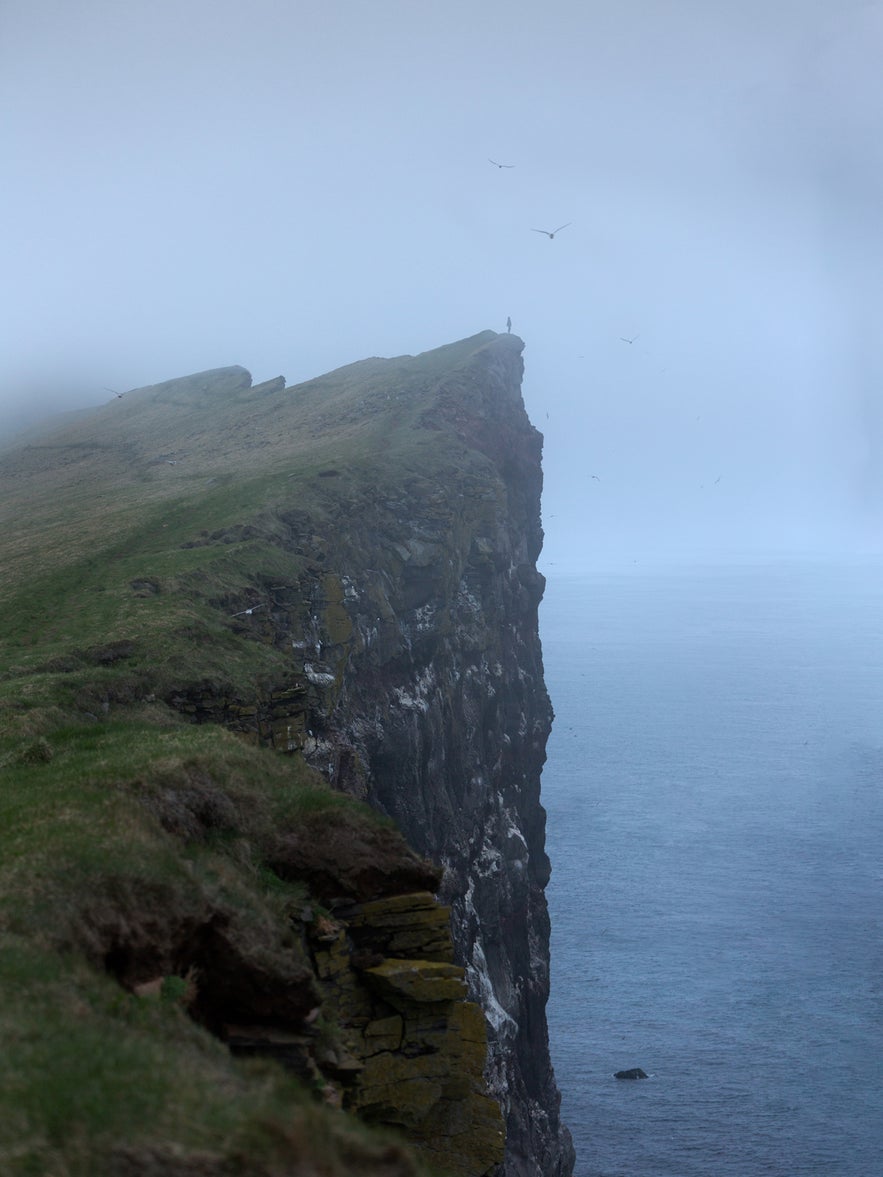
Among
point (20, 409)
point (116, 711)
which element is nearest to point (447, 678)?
point (116, 711)

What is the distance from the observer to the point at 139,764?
19969 millimetres

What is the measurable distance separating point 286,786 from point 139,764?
114 inches

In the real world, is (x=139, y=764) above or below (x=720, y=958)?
above

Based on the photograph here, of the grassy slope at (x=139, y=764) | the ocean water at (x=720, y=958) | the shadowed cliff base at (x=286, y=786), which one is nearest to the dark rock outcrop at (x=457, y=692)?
the shadowed cliff base at (x=286, y=786)

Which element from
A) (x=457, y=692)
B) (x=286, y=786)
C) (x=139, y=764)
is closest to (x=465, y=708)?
(x=457, y=692)

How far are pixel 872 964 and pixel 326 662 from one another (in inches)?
2691

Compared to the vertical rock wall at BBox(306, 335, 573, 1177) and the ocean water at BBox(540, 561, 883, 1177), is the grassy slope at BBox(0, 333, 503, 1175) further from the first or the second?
the ocean water at BBox(540, 561, 883, 1177)

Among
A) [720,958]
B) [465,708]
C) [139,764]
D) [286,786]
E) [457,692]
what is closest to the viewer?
[139,764]

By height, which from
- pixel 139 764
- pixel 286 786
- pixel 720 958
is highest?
pixel 139 764

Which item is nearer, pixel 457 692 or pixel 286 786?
pixel 286 786

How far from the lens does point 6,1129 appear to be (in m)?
8.52

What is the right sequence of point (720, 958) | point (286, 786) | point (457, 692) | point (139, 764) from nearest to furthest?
point (139, 764), point (286, 786), point (457, 692), point (720, 958)

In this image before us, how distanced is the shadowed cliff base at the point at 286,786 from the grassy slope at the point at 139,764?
2.3 inches

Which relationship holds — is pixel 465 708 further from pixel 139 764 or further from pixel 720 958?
pixel 720 958
